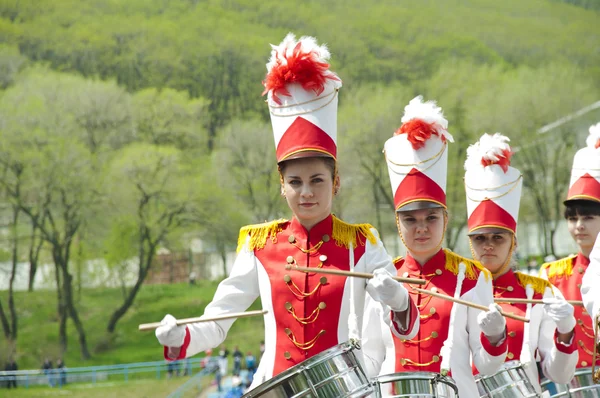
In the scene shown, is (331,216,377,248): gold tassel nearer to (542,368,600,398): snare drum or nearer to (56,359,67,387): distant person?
(542,368,600,398): snare drum

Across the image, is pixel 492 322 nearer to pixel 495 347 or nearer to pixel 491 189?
pixel 495 347

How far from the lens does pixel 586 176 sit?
710 centimetres

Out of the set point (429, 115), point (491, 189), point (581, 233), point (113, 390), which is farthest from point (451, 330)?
point (113, 390)

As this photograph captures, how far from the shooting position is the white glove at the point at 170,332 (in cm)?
389

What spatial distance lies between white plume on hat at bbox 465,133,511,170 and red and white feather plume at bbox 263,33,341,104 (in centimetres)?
221

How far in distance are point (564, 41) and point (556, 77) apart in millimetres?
2600

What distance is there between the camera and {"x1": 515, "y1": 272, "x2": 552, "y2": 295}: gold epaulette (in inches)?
244

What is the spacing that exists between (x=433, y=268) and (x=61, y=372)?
66.0 ft

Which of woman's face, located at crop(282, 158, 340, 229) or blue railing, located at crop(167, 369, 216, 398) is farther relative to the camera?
blue railing, located at crop(167, 369, 216, 398)

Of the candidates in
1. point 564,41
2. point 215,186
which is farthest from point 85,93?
point 564,41

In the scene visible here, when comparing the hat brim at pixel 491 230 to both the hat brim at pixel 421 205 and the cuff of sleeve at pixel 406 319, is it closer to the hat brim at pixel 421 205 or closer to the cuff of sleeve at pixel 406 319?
the hat brim at pixel 421 205

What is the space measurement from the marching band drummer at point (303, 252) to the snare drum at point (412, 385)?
25 centimetres

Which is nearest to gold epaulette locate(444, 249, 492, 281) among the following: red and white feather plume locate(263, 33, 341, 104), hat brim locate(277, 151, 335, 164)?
hat brim locate(277, 151, 335, 164)

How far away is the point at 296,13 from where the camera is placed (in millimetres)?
31125
